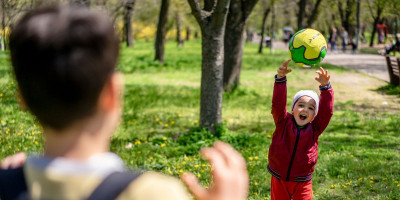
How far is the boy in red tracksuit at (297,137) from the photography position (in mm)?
3904

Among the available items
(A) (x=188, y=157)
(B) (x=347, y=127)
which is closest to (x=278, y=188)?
(A) (x=188, y=157)

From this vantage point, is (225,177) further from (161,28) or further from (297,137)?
(161,28)

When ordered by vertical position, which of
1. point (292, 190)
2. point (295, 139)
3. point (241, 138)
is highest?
point (295, 139)

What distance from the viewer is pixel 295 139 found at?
393cm

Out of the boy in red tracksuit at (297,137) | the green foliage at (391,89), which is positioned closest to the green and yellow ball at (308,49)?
the boy in red tracksuit at (297,137)

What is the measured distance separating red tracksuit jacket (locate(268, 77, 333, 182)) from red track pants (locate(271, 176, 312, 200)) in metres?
0.05

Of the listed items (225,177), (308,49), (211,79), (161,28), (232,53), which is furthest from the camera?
(161,28)

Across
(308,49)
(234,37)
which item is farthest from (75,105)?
(234,37)

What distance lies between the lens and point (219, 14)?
23.7ft

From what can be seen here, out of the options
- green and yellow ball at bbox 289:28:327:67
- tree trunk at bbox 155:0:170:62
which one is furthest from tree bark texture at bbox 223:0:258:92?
tree trunk at bbox 155:0:170:62

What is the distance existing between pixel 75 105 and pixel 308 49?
417 cm

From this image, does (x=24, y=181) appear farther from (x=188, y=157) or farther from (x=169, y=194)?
(x=188, y=157)

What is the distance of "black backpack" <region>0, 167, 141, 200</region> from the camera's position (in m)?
1.15

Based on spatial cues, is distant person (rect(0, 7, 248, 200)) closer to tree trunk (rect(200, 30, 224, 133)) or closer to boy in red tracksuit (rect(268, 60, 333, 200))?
boy in red tracksuit (rect(268, 60, 333, 200))
